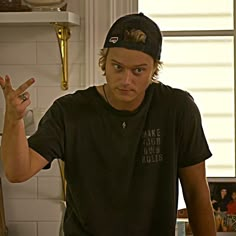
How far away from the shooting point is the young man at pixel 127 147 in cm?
160

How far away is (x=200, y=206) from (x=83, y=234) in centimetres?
33

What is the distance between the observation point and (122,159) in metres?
1.65

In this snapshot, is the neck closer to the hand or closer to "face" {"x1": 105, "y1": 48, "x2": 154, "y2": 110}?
"face" {"x1": 105, "y1": 48, "x2": 154, "y2": 110}

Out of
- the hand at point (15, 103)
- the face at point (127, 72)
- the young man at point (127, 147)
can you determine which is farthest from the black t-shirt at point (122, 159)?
the hand at point (15, 103)

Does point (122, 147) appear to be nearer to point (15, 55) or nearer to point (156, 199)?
point (156, 199)

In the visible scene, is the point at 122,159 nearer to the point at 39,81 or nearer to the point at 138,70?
the point at 138,70

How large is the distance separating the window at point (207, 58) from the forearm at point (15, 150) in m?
1.05

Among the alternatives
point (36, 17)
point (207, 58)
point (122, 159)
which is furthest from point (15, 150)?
point (207, 58)

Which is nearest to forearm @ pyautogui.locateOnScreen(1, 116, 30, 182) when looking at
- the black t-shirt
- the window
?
the black t-shirt

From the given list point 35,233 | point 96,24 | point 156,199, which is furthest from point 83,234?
point 96,24

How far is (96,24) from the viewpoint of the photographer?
90.0 inches

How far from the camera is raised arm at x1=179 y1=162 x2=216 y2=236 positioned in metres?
1.72

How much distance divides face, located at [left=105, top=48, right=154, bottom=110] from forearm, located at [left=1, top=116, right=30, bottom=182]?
0.88 feet

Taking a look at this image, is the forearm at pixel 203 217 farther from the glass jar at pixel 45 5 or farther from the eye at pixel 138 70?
the glass jar at pixel 45 5
